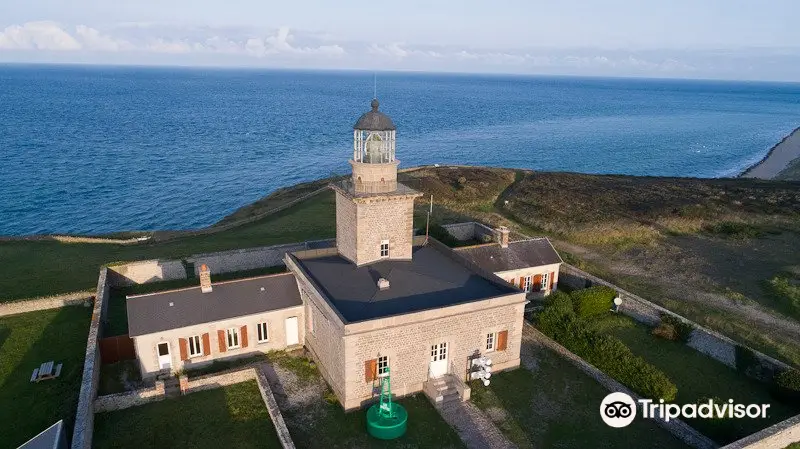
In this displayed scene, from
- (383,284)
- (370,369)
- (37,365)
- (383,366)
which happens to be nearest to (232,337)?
(370,369)

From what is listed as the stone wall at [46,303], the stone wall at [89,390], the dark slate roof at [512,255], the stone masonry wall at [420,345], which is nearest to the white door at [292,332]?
the stone masonry wall at [420,345]

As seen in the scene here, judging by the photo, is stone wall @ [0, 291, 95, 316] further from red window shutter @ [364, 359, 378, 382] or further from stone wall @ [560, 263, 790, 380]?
stone wall @ [560, 263, 790, 380]

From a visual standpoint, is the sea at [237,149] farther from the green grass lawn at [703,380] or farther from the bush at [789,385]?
the bush at [789,385]

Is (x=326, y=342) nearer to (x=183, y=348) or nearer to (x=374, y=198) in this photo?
(x=183, y=348)

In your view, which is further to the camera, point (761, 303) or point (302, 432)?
point (761, 303)

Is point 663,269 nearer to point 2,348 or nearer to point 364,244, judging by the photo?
point 364,244

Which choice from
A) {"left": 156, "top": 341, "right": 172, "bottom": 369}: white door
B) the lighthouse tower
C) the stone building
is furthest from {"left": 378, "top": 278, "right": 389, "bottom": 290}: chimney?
{"left": 156, "top": 341, "right": 172, "bottom": 369}: white door

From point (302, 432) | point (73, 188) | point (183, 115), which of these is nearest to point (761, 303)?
point (302, 432)
